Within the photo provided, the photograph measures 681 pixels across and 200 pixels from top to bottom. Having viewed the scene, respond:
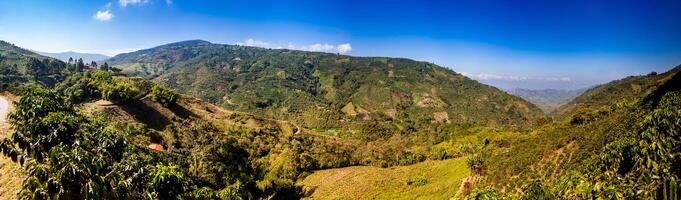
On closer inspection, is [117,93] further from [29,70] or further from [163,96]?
[29,70]

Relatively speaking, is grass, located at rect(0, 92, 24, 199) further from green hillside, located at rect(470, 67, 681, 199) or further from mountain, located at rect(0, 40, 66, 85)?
mountain, located at rect(0, 40, 66, 85)

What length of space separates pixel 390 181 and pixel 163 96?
67.5 metres

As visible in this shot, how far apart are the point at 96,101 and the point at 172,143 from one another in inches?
1216

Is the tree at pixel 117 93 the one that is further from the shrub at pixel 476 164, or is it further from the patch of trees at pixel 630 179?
the patch of trees at pixel 630 179

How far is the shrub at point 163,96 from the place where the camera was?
102m

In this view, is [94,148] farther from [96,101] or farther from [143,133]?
[96,101]

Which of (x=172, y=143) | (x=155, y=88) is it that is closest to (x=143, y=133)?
(x=172, y=143)

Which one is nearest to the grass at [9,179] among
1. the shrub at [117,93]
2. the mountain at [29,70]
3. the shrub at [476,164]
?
the shrub at [476,164]

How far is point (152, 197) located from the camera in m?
15.1

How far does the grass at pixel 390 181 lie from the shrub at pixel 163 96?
1917 inches

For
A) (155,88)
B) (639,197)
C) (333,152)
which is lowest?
(333,152)

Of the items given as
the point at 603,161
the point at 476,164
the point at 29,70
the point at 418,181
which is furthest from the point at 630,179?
the point at 29,70

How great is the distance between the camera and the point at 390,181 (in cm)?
7506

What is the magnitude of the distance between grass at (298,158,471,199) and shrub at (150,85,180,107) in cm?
4869
